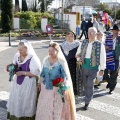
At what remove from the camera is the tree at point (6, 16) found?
25219 mm

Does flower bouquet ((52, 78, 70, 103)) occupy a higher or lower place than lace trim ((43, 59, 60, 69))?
lower

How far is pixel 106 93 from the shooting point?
307 inches

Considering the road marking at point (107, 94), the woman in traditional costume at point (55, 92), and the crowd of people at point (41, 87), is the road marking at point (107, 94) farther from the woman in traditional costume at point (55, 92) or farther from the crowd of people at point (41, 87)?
the woman in traditional costume at point (55, 92)

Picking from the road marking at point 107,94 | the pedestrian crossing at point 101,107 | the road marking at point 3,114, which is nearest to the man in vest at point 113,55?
the road marking at point 107,94

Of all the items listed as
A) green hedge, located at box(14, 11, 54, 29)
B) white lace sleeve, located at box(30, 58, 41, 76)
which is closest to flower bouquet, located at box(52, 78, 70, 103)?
white lace sleeve, located at box(30, 58, 41, 76)

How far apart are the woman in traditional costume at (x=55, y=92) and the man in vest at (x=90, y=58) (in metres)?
1.28

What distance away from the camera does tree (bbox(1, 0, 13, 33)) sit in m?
25.2

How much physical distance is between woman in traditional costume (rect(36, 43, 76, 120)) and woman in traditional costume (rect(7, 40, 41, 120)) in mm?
205

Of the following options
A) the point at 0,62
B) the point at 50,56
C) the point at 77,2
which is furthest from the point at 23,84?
the point at 77,2

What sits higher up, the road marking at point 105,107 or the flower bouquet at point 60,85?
the flower bouquet at point 60,85

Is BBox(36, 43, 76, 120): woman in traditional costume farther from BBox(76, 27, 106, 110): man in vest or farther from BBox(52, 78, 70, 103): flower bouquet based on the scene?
BBox(76, 27, 106, 110): man in vest

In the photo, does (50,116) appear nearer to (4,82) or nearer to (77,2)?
(4,82)

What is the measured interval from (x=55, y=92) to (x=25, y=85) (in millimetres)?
572

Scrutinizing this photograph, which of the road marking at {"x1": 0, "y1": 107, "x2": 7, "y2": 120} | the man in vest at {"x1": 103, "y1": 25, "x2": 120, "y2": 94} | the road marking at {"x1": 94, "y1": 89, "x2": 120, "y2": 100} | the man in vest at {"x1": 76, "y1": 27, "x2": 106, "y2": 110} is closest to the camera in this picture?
the road marking at {"x1": 0, "y1": 107, "x2": 7, "y2": 120}
